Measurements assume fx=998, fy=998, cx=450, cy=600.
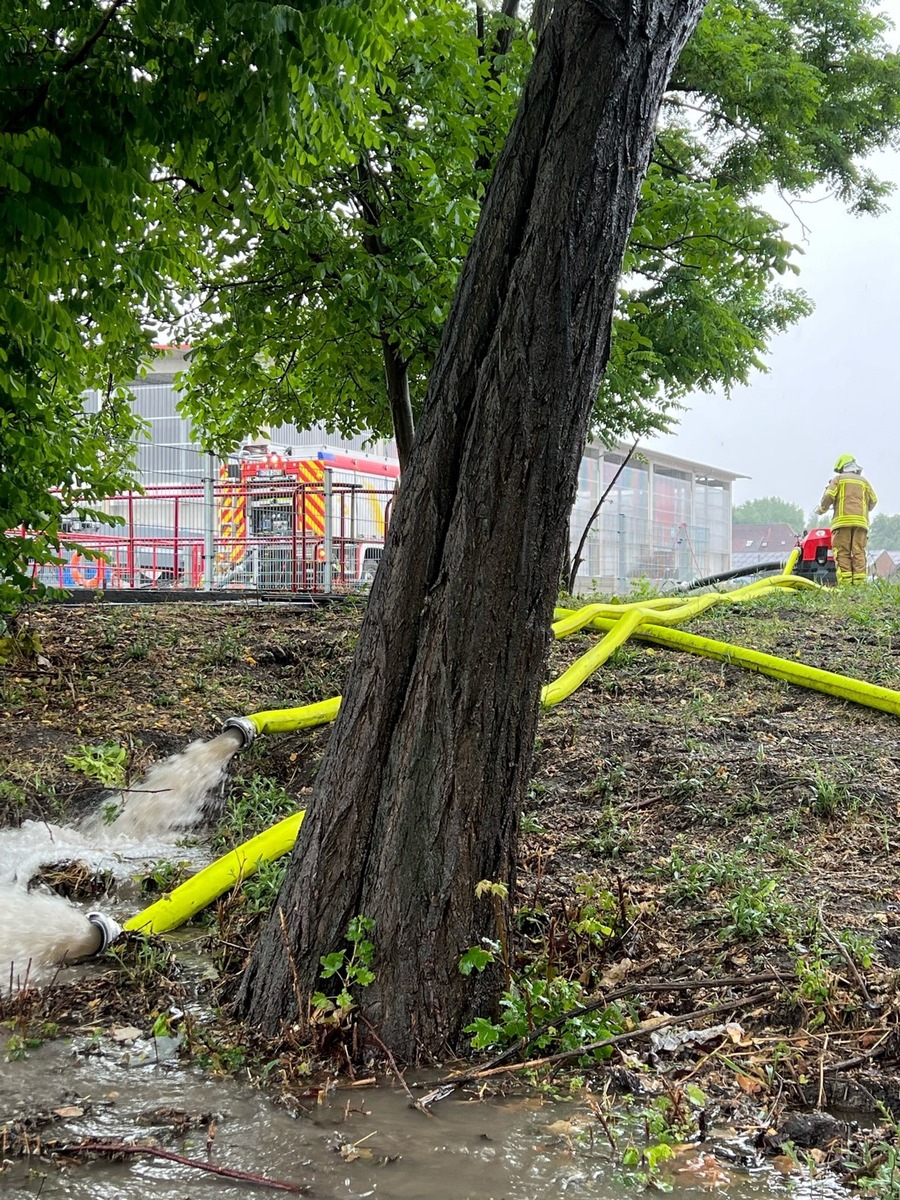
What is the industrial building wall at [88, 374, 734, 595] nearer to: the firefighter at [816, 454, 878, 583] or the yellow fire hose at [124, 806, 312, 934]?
the firefighter at [816, 454, 878, 583]

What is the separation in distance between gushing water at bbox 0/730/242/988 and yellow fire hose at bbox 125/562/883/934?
28 centimetres

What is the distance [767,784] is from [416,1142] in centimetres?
303

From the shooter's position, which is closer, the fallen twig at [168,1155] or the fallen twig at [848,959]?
the fallen twig at [168,1155]

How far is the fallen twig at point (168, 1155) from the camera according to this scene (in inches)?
A: 95.2

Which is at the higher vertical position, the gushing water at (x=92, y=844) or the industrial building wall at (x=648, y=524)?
Answer: the industrial building wall at (x=648, y=524)

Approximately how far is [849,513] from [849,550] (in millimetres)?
645

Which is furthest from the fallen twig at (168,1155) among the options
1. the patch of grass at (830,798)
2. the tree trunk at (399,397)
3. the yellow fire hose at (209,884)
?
the tree trunk at (399,397)

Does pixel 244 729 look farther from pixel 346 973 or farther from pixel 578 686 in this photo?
pixel 346 973

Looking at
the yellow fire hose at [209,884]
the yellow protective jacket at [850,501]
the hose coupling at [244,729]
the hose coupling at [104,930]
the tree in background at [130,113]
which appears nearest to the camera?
the tree in background at [130,113]

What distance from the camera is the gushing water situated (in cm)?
401

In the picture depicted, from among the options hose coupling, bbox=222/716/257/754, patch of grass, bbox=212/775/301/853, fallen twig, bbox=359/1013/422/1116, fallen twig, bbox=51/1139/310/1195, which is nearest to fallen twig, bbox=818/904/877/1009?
fallen twig, bbox=359/1013/422/1116

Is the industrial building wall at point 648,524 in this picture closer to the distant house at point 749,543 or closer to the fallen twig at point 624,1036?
the distant house at point 749,543

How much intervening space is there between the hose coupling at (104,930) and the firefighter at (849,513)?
12.6 metres

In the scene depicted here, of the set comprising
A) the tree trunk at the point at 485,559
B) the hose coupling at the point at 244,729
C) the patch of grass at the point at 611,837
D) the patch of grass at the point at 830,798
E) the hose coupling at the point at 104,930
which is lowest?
the hose coupling at the point at 104,930
